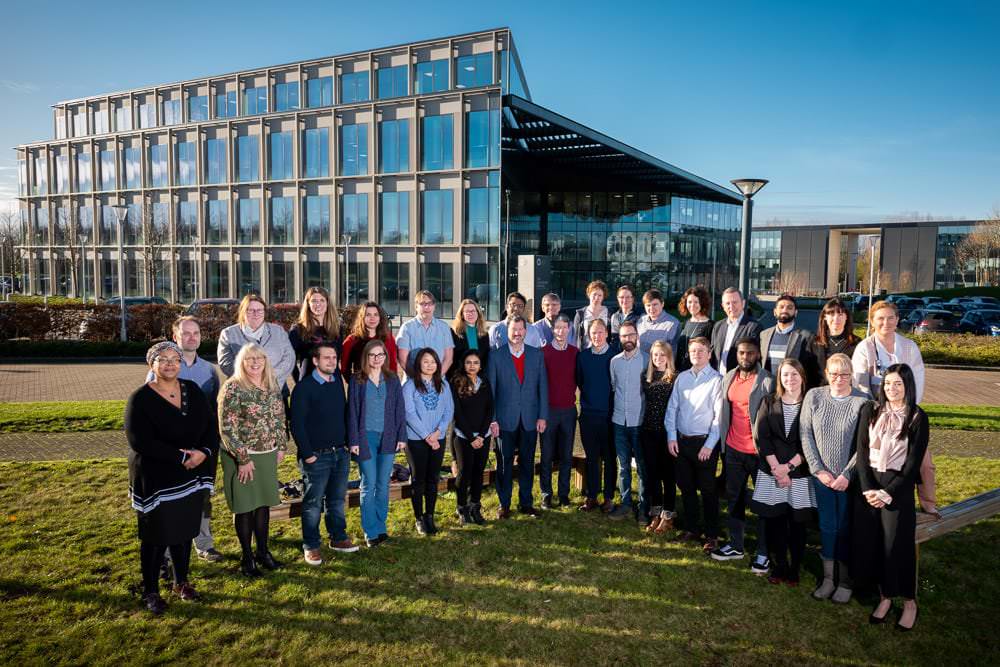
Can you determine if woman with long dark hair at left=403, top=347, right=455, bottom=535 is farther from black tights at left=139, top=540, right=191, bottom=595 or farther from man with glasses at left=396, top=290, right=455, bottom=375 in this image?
black tights at left=139, top=540, right=191, bottom=595

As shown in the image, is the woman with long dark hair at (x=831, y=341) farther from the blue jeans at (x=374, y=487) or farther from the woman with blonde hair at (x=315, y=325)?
the woman with blonde hair at (x=315, y=325)

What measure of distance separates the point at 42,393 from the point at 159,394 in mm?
11780

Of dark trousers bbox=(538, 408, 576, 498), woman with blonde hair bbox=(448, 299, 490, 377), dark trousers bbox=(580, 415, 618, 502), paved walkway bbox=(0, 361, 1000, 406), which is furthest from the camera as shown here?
paved walkway bbox=(0, 361, 1000, 406)

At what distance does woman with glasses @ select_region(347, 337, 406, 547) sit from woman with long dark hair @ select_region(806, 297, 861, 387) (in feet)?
13.8

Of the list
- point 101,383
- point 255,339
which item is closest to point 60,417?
point 101,383

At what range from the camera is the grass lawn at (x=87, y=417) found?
10.1 m

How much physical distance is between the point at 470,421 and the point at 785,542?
306 centimetres

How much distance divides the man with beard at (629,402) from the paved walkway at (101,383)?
34.2 feet

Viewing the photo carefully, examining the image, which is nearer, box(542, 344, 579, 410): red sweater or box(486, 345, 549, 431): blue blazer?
box(486, 345, 549, 431): blue blazer

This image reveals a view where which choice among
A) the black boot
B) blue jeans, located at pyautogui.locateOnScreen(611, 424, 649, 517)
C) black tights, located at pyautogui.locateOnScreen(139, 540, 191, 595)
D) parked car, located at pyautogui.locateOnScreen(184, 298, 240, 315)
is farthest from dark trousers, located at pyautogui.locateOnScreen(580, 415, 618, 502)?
parked car, located at pyautogui.locateOnScreen(184, 298, 240, 315)

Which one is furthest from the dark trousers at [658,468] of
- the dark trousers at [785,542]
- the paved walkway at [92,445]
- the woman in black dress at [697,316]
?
the paved walkway at [92,445]

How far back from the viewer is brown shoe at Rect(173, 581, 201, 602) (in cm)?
473

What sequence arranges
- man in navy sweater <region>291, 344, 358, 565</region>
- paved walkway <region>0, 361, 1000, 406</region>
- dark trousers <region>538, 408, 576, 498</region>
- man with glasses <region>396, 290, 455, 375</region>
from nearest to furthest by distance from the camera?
man in navy sweater <region>291, 344, 358, 565</region>, dark trousers <region>538, 408, 576, 498</region>, man with glasses <region>396, 290, 455, 375</region>, paved walkway <region>0, 361, 1000, 406</region>

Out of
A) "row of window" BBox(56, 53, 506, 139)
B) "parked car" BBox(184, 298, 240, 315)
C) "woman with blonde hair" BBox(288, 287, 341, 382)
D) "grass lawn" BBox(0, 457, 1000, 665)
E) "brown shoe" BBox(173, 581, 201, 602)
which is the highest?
"row of window" BBox(56, 53, 506, 139)
